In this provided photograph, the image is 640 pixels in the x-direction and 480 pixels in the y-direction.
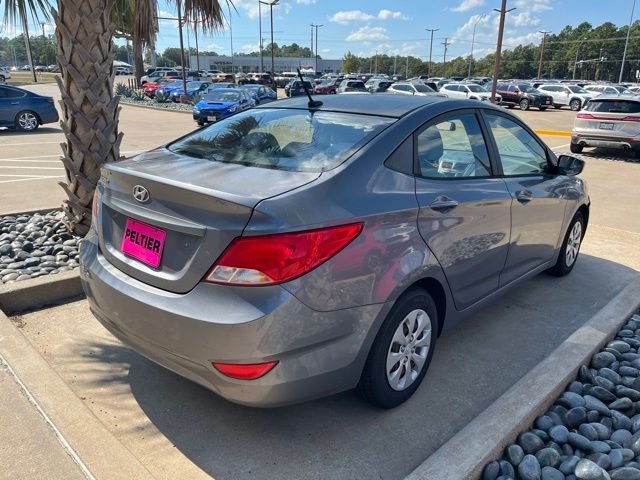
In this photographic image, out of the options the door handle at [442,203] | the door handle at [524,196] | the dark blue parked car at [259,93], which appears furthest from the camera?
the dark blue parked car at [259,93]

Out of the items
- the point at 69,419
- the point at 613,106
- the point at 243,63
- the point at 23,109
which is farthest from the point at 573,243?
the point at 243,63

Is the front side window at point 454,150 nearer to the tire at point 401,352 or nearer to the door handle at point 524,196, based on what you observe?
the door handle at point 524,196

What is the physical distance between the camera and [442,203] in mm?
2902

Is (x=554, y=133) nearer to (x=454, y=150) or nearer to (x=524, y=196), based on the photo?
(x=524, y=196)

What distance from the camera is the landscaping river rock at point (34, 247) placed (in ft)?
14.7

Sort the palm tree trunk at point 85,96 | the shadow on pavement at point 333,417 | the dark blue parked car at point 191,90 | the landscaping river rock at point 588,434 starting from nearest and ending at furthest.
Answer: the landscaping river rock at point 588,434
the shadow on pavement at point 333,417
the palm tree trunk at point 85,96
the dark blue parked car at point 191,90

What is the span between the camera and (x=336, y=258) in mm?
2299

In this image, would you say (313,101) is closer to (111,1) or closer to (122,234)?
(122,234)

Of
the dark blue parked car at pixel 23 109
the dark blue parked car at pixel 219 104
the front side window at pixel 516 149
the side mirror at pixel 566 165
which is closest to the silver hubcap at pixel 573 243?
the side mirror at pixel 566 165

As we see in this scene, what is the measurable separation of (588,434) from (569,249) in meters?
2.58

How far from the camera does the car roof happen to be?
10.3 feet

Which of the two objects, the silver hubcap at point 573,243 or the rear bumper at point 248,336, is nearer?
the rear bumper at point 248,336

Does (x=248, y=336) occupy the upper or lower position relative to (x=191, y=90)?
lower

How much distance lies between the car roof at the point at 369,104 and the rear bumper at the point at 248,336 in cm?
132
